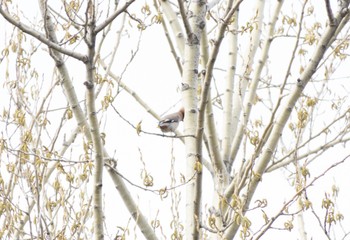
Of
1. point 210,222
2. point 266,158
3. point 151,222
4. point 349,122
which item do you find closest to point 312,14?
point 349,122

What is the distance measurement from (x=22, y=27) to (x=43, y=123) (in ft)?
3.93

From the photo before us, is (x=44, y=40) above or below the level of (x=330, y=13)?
below

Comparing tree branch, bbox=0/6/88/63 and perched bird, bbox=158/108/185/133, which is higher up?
perched bird, bbox=158/108/185/133

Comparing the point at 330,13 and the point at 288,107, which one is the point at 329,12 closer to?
the point at 330,13

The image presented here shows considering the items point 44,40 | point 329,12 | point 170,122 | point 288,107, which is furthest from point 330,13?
point 170,122

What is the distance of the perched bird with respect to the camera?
173 inches

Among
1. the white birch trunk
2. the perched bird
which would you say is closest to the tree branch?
the white birch trunk

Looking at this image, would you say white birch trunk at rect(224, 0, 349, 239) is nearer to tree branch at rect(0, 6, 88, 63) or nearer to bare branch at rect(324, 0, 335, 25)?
bare branch at rect(324, 0, 335, 25)

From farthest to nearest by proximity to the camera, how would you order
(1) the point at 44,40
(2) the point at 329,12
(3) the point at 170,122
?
1. (3) the point at 170,122
2. (2) the point at 329,12
3. (1) the point at 44,40

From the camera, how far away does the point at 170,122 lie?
4.41 metres

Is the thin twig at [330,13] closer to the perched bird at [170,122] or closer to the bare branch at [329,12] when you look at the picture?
the bare branch at [329,12]

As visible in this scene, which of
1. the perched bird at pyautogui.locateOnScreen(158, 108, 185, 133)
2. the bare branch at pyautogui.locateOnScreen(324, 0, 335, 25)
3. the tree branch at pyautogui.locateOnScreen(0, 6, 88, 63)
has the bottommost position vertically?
the tree branch at pyautogui.locateOnScreen(0, 6, 88, 63)

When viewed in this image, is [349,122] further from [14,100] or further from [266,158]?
[14,100]

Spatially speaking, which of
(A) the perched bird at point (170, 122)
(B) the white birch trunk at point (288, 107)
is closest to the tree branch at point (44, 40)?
(B) the white birch trunk at point (288, 107)
